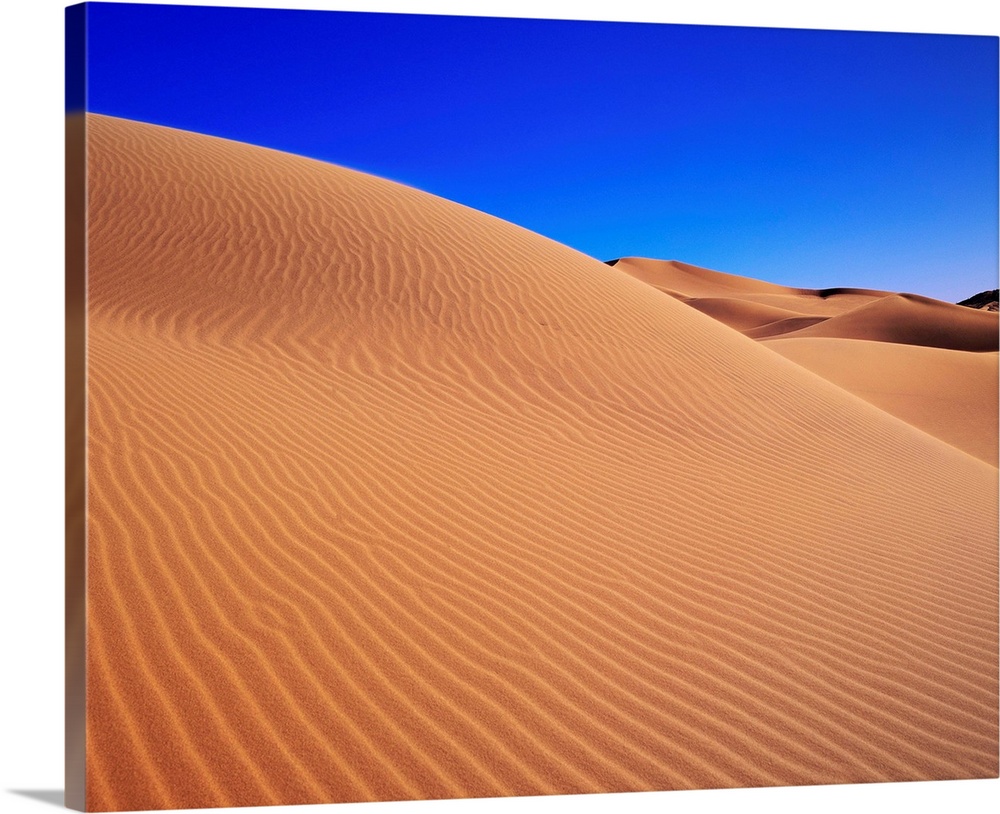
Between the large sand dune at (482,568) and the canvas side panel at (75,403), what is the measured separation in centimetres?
12

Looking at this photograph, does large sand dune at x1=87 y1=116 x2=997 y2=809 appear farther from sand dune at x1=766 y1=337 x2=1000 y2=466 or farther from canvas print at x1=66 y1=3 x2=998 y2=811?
sand dune at x1=766 y1=337 x2=1000 y2=466

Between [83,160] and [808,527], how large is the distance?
4763mm

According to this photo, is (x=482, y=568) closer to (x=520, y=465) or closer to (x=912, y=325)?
(x=520, y=465)

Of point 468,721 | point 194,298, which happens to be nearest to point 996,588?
point 468,721

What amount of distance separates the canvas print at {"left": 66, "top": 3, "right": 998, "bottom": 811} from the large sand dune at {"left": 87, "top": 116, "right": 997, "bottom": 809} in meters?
0.02

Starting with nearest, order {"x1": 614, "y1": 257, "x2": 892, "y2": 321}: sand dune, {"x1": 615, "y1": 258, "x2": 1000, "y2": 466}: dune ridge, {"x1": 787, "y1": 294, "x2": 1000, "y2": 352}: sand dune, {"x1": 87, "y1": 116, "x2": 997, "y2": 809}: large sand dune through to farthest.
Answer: {"x1": 87, "y1": 116, "x2": 997, "y2": 809}: large sand dune
{"x1": 615, "y1": 258, "x2": 1000, "y2": 466}: dune ridge
{"x1": 787, "y1": 294, "x2": 1000, "y2": 352}: sand dune
{"x1": 614, "y1": 257, "x2": 892, "y2": 321}: sand dune

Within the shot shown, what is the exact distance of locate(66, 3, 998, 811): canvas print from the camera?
12.6 ft

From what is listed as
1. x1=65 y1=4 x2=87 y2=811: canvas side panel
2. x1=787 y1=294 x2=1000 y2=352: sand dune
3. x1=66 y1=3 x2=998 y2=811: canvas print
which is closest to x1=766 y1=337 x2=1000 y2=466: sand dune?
x1=787 y1=294 x2=1000 y2=352: sand dune

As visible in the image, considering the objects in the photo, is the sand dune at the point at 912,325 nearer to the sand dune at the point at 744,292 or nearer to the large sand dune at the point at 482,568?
the sand dune at the point at 744,292
